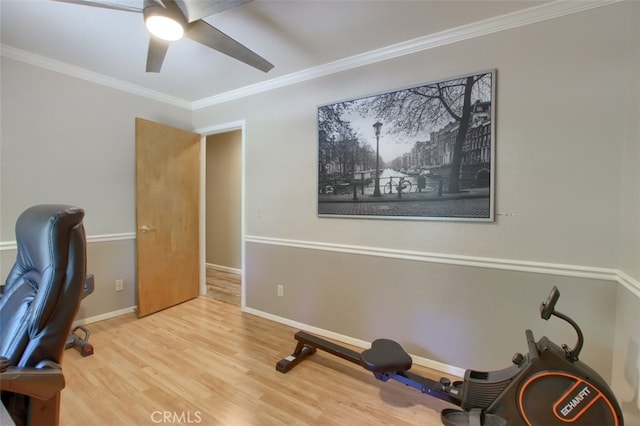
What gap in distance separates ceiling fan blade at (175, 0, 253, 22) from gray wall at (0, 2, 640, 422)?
1.29 m

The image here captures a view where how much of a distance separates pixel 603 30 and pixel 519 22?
43 cm

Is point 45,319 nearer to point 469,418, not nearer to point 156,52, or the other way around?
point 156,52

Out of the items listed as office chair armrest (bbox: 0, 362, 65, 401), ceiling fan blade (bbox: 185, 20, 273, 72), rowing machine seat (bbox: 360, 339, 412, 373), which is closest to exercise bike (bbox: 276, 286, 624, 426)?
rowing machine seat (bbox: 360, 339, 412, 373)

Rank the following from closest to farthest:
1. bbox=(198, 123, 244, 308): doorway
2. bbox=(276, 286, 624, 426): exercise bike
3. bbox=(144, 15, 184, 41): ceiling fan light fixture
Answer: bbox=(276, 286, 624, 426): exercise bike
bbox=(144, 15, 184, 41): ceiling fan light fixture
bbox=(198, 123, 244, 308): doorway

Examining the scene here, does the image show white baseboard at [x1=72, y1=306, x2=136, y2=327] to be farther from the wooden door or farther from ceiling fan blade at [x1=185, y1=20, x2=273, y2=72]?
ceiling fan blade at [x1=185, y1=20, x2=273, y2=72]

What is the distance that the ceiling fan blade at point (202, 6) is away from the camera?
1331 millimetres

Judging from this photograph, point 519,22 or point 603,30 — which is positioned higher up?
point 519,22

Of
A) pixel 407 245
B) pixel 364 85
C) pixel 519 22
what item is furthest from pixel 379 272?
pixel 519 22

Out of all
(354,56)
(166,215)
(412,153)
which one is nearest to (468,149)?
(412,153)

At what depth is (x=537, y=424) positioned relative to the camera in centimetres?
129

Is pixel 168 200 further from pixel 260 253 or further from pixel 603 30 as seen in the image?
pixel 603 30

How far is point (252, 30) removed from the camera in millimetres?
2000

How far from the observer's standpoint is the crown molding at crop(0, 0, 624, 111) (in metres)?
1.70

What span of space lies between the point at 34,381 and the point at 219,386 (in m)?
1.16
